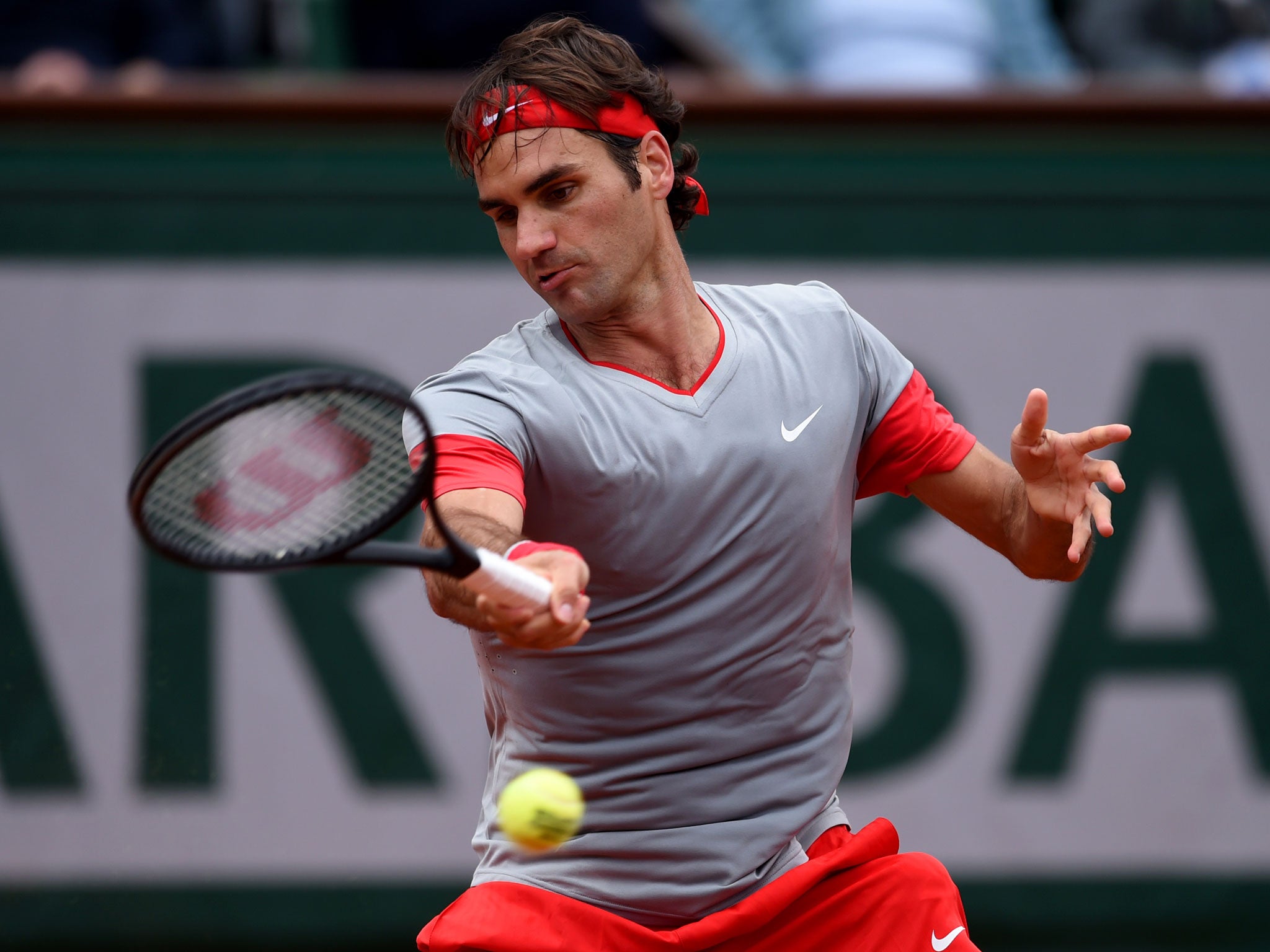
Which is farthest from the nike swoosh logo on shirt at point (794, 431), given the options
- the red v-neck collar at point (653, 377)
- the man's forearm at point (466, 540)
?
the man's forearm at point (466, 540)

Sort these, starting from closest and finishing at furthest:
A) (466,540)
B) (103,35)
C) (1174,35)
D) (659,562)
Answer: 1. (466,540)
2. (659,562)
3. (103,35)
4. (1174,35)

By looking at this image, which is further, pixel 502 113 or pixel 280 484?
pixel 502 113

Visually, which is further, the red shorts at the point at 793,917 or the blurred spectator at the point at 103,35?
the blurred spectator at the point at 103,35

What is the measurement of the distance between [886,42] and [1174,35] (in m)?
1.36

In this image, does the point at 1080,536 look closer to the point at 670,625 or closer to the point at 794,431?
the point at 794,431

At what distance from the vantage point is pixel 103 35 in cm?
498

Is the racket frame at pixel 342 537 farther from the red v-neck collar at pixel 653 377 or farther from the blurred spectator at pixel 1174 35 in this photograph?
the blurred spectator at pixel 1174 35

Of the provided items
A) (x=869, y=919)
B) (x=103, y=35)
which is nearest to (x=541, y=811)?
(x=869, y=919)

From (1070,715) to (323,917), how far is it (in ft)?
7.49

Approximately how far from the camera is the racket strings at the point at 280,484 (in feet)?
7.14

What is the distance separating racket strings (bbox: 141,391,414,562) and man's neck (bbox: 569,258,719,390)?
402mm

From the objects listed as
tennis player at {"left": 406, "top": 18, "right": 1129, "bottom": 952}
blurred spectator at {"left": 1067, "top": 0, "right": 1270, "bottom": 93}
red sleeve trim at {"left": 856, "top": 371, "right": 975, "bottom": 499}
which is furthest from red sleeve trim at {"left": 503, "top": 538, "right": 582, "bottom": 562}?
blurred spectator at {"left": 1067, "top": 0, "right": 1270, "bottom": 93}

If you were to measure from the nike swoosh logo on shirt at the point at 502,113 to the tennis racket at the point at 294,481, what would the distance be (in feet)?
1.71

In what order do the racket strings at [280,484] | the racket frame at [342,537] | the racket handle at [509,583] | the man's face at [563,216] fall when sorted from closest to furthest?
the racket handle at [509,583], the racket frame at [342,537], the racket strings at [280,484], the man's face at [563,216]
